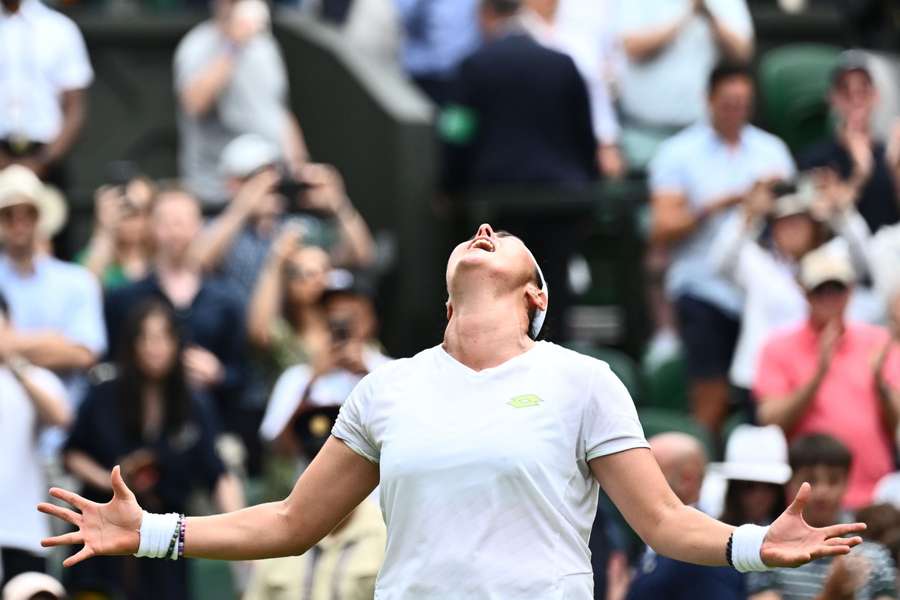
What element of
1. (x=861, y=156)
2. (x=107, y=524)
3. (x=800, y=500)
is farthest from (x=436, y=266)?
(x=800, y=500)

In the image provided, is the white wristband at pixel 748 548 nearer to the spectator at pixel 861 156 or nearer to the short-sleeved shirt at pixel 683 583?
the short-sleeved shirt at pixel 683 583

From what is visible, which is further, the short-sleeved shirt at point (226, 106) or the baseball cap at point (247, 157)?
the short-sleeved shirt at point (226, 106)

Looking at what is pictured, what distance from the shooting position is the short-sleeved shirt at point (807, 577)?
7.05 meters

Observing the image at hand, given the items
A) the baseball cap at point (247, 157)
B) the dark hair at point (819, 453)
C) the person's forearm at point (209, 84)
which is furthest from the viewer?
the person's forearm at point (209, 84)

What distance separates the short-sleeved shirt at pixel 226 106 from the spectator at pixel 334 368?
268 cm

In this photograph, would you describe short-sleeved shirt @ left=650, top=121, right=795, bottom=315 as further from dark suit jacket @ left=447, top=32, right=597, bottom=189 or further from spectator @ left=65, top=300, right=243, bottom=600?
spectator @ left=65, top=300, right=243, bottom=600

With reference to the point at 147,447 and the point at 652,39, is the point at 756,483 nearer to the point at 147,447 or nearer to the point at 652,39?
the point at 147,447

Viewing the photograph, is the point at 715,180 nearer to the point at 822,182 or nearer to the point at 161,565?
the point at 822,182

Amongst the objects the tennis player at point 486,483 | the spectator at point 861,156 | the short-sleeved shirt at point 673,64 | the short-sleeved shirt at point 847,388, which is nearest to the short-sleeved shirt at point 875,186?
the spectator at point 861,156

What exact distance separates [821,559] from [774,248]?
292 cm

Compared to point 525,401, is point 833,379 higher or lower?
lower

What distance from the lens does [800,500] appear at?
4176 millimetres

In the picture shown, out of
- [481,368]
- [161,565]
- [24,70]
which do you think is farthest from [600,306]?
[481,368]

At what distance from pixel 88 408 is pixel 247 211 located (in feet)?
7.92
